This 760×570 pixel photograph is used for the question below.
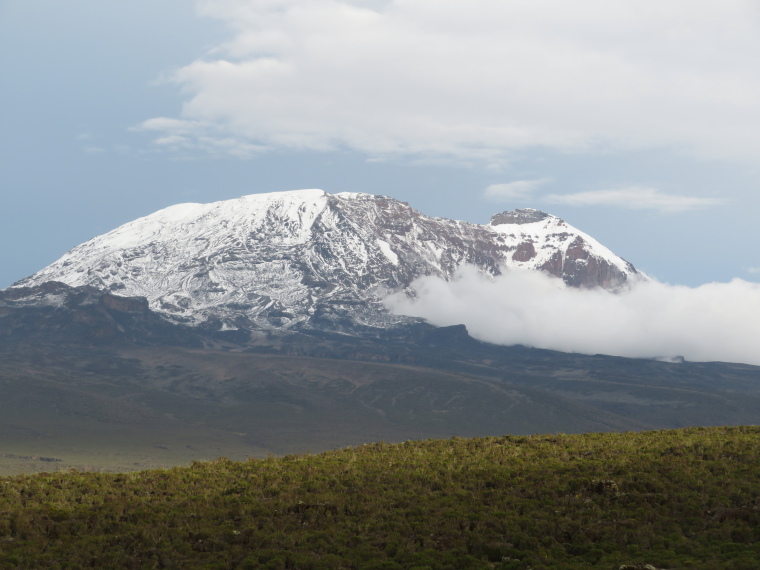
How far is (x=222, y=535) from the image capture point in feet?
104

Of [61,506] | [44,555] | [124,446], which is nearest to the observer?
[44,555]

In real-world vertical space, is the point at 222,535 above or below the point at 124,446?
above

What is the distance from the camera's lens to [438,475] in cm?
3978

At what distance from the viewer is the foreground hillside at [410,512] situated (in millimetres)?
28953

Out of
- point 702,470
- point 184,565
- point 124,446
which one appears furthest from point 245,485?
point 124,446

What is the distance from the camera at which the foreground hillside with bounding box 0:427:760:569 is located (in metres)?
29.0

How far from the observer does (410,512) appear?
1335 inches

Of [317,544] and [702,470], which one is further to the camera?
[702,470]

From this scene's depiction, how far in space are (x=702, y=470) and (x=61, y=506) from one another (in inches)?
1042

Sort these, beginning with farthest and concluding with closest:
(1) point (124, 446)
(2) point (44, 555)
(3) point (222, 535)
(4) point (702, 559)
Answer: (1) point (124, 446) → (3) point (222, 535) → (2) point (44, 555) → (4) point (702, 559)

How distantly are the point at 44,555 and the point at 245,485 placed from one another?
10.8 meters

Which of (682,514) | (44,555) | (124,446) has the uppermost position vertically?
(682,514)

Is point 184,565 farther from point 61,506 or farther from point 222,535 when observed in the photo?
point 61,506

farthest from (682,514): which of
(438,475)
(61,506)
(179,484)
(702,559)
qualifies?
(61,506)
